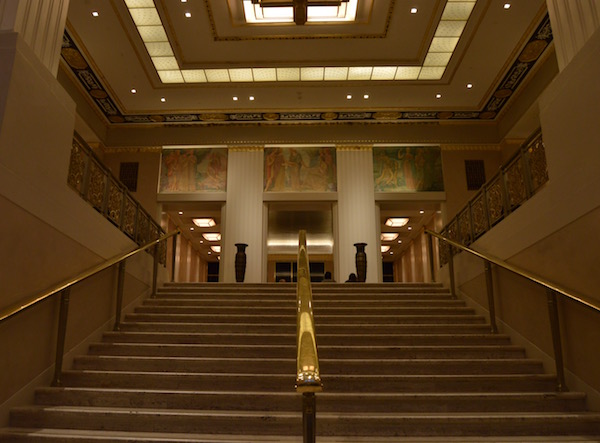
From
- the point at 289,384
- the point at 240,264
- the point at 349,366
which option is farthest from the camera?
the point at 240,264

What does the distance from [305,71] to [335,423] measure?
10.9m

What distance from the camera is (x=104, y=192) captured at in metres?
7.01

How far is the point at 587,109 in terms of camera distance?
16.0ft

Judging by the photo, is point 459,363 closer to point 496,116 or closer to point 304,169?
point 304,169

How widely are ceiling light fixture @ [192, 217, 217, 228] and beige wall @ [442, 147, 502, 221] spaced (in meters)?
9.22

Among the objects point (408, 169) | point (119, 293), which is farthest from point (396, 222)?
point (119, 293)

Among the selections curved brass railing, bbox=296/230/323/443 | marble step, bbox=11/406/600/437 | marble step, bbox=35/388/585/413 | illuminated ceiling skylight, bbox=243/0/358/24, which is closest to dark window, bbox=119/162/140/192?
illuminated ceiling skylight, bbox=243/0/358/24

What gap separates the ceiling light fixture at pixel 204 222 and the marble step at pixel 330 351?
14363mm

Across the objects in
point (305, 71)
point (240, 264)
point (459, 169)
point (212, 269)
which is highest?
point (305, 71)

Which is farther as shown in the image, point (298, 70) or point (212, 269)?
point (212, 269)

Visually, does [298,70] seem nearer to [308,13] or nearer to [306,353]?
[308,13]

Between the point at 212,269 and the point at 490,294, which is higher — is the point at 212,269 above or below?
above

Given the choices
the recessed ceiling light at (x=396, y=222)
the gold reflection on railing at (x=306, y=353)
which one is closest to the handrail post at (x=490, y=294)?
the gold reflection on railing at (x=306, y=353)

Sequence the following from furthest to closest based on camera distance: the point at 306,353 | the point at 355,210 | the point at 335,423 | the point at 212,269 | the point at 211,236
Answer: the point at 212,269, the point at 211,236, the point at 355,210, the point at 335,423, the point at 306,353
